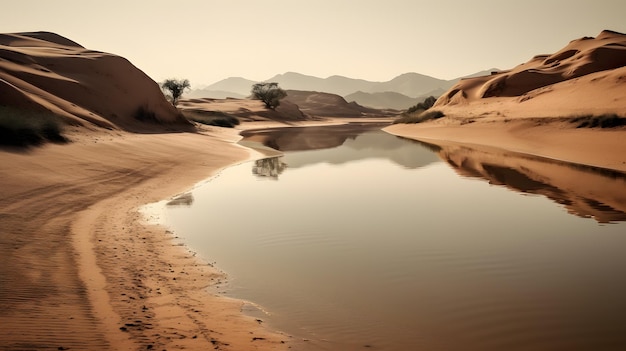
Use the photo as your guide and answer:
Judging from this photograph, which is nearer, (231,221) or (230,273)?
(230,273)

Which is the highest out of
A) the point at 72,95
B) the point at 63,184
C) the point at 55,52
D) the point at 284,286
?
the point at 55,52

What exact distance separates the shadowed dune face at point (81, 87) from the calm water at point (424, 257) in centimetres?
1406

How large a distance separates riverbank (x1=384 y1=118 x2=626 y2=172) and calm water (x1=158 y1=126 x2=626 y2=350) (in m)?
5.28

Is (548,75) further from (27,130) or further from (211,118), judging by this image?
(27,130)

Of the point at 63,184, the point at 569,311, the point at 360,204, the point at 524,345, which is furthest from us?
the point at 360,204

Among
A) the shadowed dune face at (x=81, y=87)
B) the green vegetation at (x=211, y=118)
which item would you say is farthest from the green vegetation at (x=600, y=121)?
the green vegetation at (x=211, y=118)

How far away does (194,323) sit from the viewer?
568cm

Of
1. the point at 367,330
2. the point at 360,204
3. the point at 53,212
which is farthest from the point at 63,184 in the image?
the point at 367,330

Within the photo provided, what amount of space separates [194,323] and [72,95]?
3007 cm

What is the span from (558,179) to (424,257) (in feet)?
38.6

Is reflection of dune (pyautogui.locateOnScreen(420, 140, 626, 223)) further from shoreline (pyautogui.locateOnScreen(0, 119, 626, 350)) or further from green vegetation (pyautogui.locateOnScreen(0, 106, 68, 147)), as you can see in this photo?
green vegetation (pyautogui.locateOnScreen(0, 106, 68, 147))

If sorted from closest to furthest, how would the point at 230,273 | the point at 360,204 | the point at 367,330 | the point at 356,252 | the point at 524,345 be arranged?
the point at 524,345 < the point at 367,330 < the point at 230,273 < the point at 356,252 < the point at 360,204

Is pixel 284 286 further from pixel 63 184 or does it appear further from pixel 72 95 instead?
pixel 72 95

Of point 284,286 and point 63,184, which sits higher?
point 63,184
